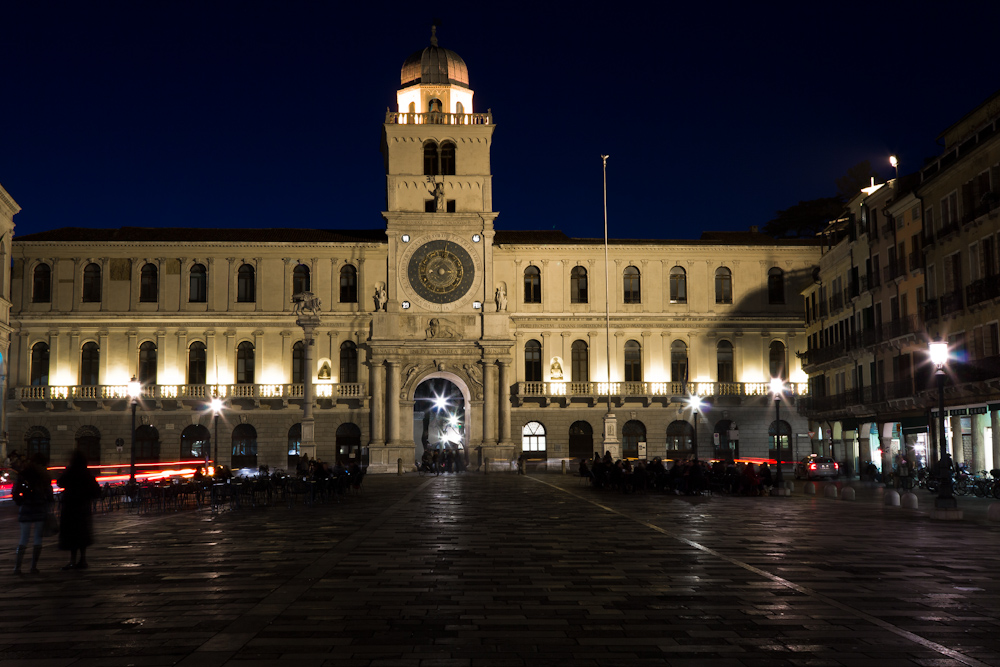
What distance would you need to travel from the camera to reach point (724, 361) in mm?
66188

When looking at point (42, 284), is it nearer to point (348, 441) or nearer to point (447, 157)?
point (348, 441)

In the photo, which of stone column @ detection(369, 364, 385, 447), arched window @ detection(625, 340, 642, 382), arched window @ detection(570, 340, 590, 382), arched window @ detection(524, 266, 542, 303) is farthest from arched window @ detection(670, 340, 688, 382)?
stone column @ detection(369, 364, 385, 447)

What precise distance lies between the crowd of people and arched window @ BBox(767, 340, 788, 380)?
29.4 metres

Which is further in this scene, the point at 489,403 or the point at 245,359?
the point at 245,359

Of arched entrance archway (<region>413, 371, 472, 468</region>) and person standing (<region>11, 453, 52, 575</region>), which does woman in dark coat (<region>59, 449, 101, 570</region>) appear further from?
arched entrance archway (<region>413, 371, 472, 468</region>)

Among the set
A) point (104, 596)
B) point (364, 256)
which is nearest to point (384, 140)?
point (364, 256)

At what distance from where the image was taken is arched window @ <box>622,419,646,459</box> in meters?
64.2

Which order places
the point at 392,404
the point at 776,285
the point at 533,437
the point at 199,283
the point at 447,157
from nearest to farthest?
the point at 392,404 → the point at 533,437 → the point at 199,283 → the point at 447,157 → the point at 776,285

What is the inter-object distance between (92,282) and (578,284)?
1220 inches

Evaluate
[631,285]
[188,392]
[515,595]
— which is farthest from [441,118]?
[515,595]

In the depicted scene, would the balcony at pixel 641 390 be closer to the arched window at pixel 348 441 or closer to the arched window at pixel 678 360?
the arched window at pixel 678 360

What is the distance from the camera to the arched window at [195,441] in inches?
2470

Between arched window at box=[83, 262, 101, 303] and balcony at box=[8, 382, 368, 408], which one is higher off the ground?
arched window at box=[83, 262, 101, 303]

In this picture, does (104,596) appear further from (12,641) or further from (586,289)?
(586,289)
